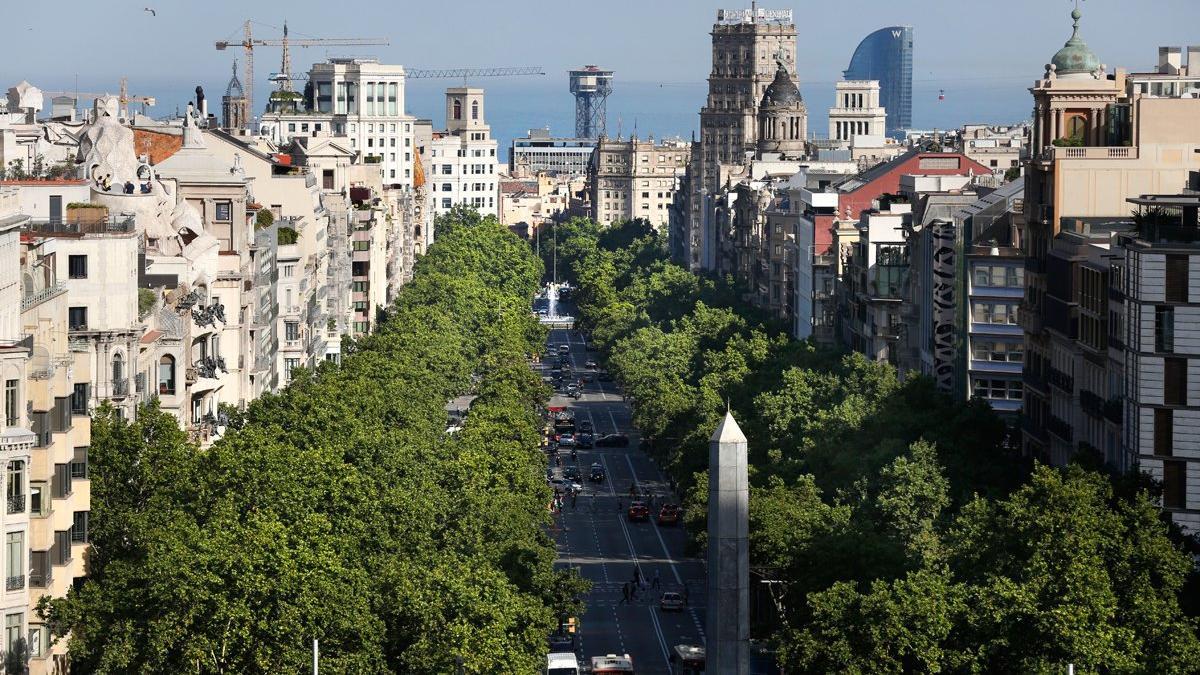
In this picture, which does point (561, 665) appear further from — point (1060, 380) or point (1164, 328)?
point (1164, 328)

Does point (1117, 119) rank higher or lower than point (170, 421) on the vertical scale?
higher

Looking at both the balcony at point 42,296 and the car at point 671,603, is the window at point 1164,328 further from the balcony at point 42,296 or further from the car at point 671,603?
the car at point 671,603

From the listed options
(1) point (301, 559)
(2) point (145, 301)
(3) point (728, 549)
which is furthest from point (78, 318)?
(3) point (728, 549)

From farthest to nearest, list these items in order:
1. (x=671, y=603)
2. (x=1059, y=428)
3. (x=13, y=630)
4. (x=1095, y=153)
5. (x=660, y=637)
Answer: (x=671, y=603), (x=660, y=637), (x=1095, y=153), (x=1059, y=428), (x=13, y=630)

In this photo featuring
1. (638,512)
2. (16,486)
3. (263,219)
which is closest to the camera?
(16,486)

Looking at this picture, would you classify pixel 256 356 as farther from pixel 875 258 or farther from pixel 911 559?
pixel 911 559

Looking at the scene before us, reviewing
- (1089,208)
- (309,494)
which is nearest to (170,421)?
Answer: (309,494)
